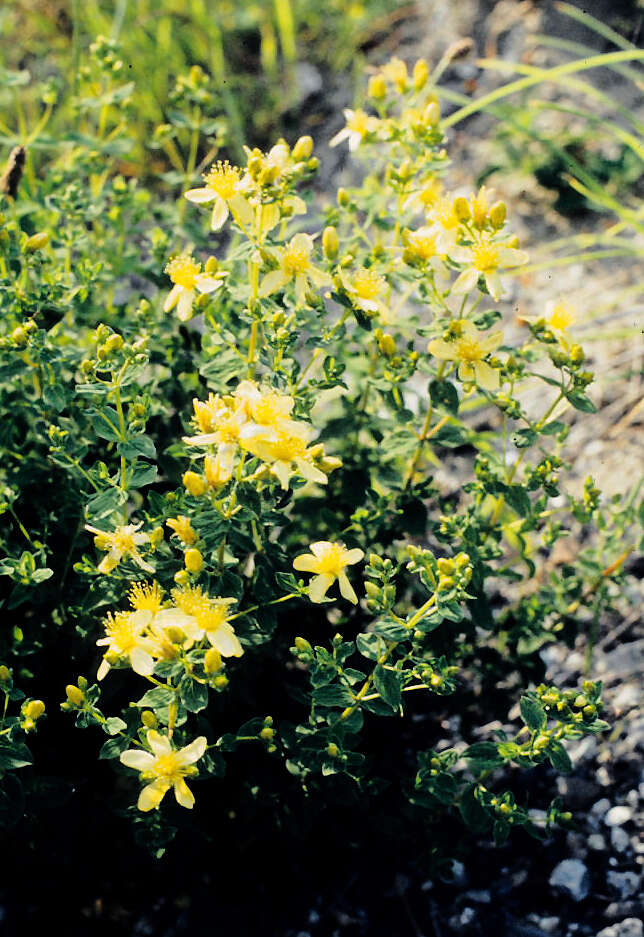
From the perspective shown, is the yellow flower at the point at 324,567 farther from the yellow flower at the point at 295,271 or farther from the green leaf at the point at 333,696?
the yellow flower at the point at 295,271

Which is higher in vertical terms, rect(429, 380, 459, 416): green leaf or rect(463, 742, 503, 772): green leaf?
rect(429, 380, 459, 416): green leaf

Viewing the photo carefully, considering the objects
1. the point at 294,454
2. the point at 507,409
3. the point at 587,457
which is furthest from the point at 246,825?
the point at 587,457

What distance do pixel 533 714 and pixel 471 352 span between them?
2.17ft

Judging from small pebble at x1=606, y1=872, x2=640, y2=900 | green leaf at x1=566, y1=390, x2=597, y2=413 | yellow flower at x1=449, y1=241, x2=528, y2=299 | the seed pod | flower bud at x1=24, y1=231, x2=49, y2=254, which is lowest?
small pebble at x1=606, y1=872, x2=640, y2=900

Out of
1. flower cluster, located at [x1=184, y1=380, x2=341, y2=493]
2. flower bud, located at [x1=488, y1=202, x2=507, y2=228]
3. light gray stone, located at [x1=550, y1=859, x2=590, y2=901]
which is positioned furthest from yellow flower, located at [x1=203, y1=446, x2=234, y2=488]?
light gray stone, located at [x1=550, y1=859, x2=590, y2=901]

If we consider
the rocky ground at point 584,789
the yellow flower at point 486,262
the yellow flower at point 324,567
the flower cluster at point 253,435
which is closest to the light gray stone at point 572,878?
the rocky ground at point 584,789

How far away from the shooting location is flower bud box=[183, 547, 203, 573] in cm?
141

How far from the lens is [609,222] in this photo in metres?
3.47

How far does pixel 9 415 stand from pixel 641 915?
1.72 meters

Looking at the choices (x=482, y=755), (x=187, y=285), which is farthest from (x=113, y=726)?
(x=187, y=285)

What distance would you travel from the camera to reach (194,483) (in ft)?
4.63

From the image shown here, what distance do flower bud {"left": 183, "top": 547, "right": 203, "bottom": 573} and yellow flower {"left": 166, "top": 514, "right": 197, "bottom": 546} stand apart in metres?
0.04

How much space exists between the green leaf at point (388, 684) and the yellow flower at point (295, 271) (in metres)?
0.70

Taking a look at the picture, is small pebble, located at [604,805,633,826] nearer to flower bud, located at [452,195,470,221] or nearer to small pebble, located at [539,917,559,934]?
small pebble, located at [539,917,559,934]
